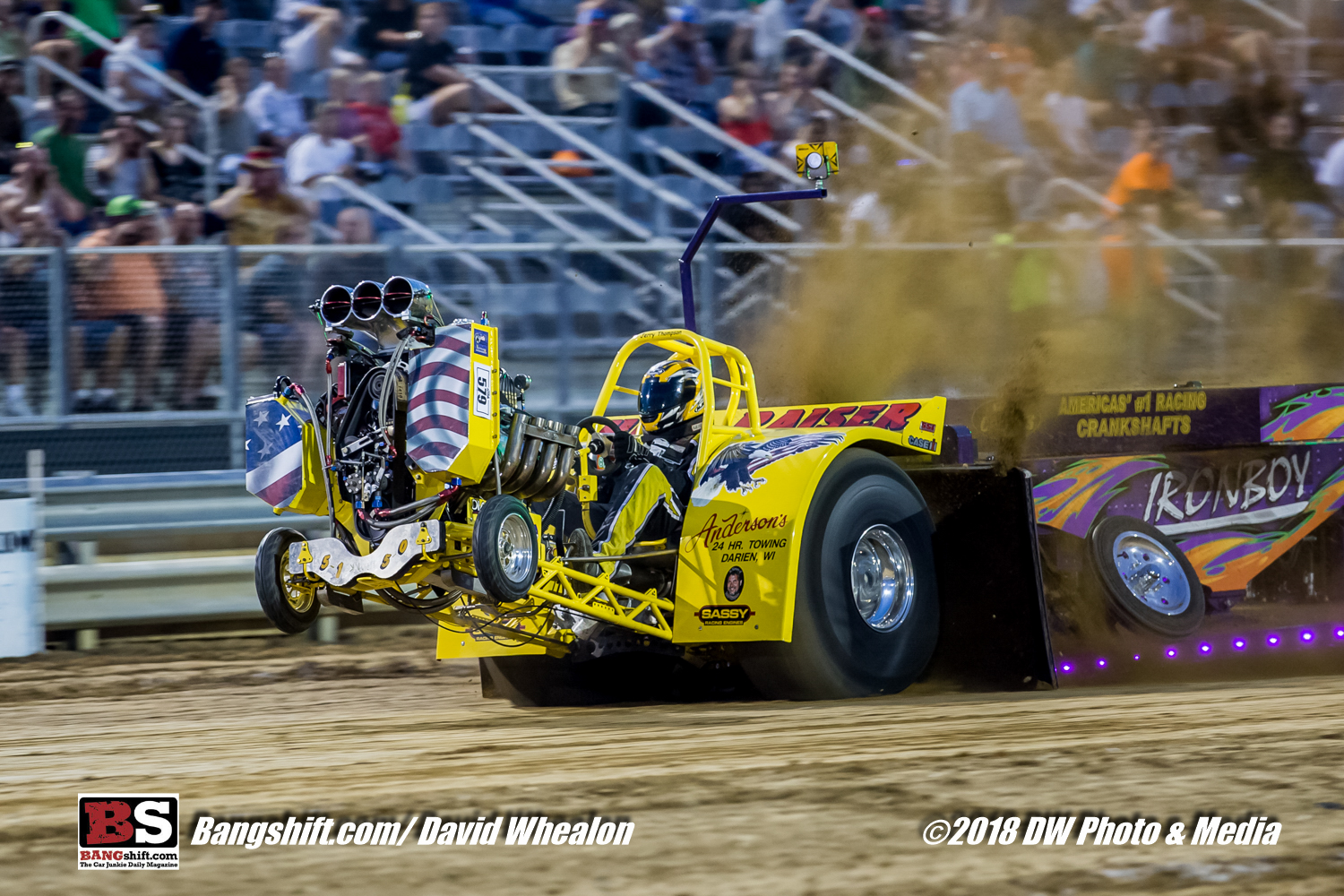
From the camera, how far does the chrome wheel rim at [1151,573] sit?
6.67 metres

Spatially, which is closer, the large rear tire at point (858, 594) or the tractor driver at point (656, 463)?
Answer: the large rear tire at point (858, 594)

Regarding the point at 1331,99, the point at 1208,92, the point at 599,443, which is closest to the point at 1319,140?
the point at 1331,99

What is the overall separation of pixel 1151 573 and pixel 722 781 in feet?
10.3

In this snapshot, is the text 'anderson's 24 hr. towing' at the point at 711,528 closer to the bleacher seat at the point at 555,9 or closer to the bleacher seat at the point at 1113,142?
the bleacher seat at the point at 555,9

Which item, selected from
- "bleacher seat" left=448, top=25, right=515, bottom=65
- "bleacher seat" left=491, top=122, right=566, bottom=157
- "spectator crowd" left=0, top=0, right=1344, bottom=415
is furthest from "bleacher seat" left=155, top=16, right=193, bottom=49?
"bleacher seat" left=491, top=122, right=566, bottom=157

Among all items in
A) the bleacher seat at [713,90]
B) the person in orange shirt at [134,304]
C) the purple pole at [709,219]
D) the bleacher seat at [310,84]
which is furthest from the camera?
the bleacher seat at [713,90]

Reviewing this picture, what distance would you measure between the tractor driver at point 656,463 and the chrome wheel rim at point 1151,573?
1.92 m

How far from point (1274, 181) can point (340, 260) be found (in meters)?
7.91

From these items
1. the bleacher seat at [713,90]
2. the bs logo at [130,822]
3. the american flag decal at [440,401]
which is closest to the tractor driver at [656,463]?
the american flag decal at [440,401]

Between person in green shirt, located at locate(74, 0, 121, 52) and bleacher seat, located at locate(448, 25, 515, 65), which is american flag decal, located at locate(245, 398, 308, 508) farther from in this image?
bleacher seat, located at locate(448, 25, 515, 65)

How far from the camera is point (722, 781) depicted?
4.29m

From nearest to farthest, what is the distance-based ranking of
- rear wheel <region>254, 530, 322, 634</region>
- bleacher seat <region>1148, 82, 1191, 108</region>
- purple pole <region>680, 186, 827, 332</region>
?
rear wheel <region>254, 530, 322, 634</region>
purple pole <region>680, 186, 827, 332</region>
bleacher seat <region>1148, 82, 1191, 108</region>

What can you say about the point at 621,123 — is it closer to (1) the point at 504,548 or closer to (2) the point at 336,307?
(2) the point at 336,307

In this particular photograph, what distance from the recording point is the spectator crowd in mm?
9078
